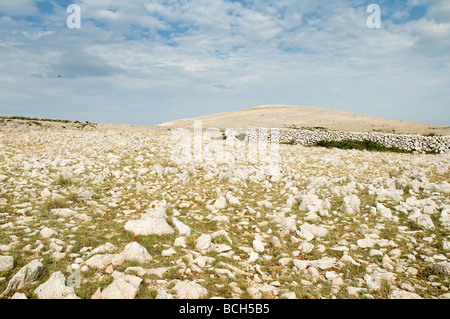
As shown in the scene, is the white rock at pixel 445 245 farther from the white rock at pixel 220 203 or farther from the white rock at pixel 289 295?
the white rock at pixel 220 203

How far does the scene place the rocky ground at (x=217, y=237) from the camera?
380cm

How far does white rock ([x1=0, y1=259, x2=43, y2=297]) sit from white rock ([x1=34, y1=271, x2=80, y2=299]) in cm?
31

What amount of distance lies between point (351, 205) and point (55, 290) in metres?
6.59

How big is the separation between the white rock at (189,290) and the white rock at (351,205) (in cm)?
460

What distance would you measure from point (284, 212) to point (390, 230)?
237cm

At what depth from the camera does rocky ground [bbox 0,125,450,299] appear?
380cm

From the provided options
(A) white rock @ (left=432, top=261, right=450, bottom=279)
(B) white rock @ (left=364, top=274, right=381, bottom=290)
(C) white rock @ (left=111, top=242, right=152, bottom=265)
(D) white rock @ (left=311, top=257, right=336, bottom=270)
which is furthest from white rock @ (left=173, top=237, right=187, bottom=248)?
(A) white rock @ (left=432, top=261, right=450, bottom=279)

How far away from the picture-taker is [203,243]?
503cm

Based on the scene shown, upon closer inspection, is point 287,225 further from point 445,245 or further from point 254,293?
point 445,245

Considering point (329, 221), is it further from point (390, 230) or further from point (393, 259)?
point (393, 259)

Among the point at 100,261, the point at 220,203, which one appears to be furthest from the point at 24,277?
the point at 220,203

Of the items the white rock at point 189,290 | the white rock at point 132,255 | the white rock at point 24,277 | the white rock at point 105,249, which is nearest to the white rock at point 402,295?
the white rock at point 189,290

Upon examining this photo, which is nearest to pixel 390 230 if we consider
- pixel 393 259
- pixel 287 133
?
pixel 393 259

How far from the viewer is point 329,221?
6.20 meters
